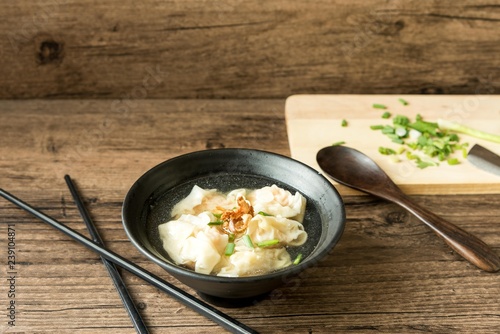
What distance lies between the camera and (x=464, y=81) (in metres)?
2.30

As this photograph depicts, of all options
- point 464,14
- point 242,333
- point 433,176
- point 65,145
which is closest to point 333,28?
point 464,14

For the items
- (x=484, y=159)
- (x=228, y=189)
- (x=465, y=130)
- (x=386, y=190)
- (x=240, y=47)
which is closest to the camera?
(x=228, y=189)

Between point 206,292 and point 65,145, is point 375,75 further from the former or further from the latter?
point 206,292

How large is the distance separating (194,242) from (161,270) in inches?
8.2

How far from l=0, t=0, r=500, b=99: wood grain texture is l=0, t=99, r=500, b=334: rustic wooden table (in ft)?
0.68

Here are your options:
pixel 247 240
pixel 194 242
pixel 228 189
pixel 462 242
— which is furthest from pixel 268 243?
pixel 462 242

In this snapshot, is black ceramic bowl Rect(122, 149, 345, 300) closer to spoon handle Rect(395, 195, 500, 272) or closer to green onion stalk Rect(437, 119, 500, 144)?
spoon handle Rect(395, 195, 500, 272)

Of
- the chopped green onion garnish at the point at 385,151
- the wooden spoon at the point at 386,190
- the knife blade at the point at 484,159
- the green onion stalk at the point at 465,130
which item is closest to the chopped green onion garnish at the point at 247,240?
the wooden spoon at the point at 386,190

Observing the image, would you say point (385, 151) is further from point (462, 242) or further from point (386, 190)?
point (462, 242)

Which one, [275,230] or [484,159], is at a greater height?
[275,230]

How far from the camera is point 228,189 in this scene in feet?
4.83

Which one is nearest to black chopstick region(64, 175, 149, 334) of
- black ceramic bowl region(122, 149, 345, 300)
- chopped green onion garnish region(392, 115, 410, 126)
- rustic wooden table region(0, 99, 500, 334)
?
rustic wooden table region(0, 99, 500, 334)

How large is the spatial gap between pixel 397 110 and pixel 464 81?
0.40m

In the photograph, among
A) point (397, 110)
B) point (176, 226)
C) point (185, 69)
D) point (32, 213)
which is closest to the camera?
point (176, 226)
